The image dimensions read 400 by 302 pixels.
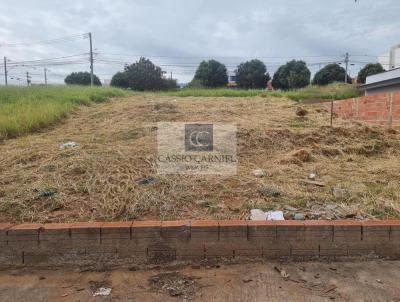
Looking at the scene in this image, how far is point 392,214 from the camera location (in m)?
2.41

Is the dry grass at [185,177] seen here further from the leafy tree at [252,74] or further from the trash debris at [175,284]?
the leafy tree at [252,74]

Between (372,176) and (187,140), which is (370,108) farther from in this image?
(187,140)

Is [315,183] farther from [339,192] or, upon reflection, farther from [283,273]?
[283,273]

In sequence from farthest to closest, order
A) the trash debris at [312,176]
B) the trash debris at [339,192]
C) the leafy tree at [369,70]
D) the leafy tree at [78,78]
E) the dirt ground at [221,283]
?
the leafy tree at [78,78] < the leafy tree at [369,70] < the trash debris at [312,176] < the trash debris at [339,192] < the dirt ground at [221,283]

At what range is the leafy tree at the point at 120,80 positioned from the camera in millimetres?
27891

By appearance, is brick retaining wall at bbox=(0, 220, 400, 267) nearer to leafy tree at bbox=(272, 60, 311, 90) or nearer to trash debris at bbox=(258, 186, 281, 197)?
trash debris at bbox=(258, 186, 281, 197)

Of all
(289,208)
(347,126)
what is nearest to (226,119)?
(347,126)

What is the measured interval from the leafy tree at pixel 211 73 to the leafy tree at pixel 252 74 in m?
1.61

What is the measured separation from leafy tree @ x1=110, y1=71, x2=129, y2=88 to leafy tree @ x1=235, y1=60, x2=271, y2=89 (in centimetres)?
1043

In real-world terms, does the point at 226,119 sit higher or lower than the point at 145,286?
higher

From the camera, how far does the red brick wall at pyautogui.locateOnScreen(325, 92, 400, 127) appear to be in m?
5.82

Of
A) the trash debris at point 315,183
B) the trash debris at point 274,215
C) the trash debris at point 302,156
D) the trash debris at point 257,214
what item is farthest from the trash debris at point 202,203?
the trash debris at point 302,156

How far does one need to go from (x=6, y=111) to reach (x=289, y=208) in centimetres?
529

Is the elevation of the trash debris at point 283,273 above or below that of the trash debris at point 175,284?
above
